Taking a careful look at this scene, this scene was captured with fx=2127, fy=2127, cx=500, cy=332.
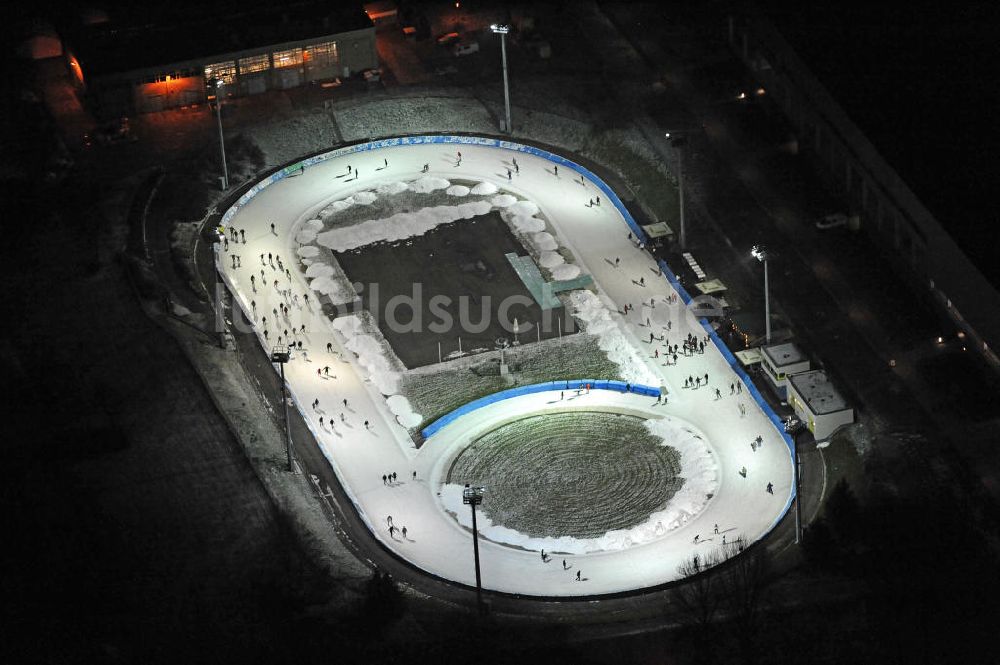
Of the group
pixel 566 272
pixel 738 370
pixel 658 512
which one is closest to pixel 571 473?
pixel 658 512

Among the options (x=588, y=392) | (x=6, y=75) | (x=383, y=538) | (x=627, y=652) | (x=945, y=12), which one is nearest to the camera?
(x=627, y=652)

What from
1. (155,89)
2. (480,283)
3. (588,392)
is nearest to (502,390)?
(588,392)

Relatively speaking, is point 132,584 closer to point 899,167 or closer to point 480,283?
point 480,283

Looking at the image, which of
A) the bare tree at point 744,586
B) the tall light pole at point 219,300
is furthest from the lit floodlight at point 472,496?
the tall light pole at point 219,300

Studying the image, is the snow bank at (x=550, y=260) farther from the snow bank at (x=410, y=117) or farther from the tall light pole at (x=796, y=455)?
the tall light pole at (x=796, y=455)

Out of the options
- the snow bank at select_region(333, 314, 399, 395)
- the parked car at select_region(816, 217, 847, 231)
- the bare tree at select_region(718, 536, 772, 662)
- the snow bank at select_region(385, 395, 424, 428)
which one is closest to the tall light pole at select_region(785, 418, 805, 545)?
the bare tree at select_region(718, 536, 772, 662)

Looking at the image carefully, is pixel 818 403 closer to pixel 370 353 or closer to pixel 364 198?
Answer: pixel 370 353

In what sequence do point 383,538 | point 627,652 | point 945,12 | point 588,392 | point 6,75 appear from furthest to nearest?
point 6,75 < point 945,12 < point 588,392 < point 383,538 < point 627,652
